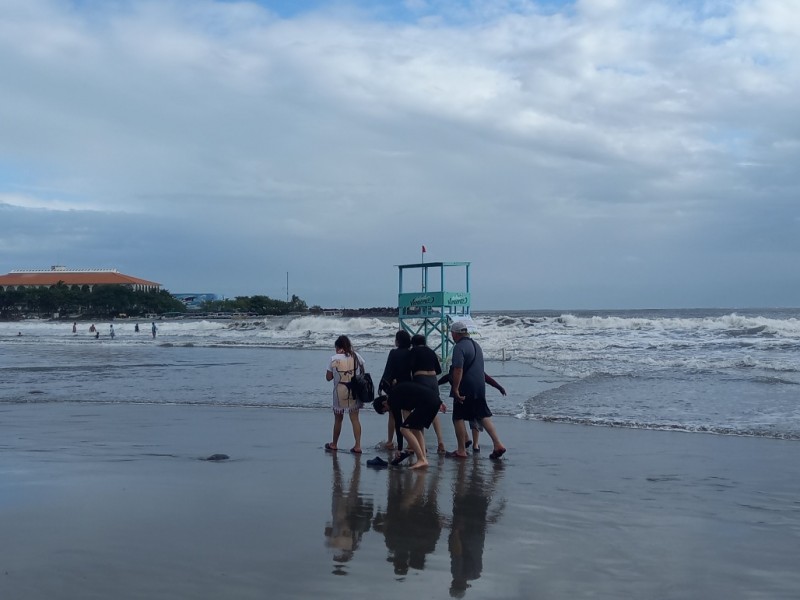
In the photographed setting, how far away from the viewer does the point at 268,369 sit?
2491cm

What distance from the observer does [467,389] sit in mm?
9062

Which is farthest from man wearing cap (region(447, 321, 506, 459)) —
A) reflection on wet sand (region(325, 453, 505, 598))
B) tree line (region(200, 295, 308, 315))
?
tree line (region(200, 295, 308, 315))

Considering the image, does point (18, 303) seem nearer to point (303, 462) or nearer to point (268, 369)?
point (268, 369)

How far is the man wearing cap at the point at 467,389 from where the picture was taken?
8.98m

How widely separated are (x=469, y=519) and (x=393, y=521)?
0.61m

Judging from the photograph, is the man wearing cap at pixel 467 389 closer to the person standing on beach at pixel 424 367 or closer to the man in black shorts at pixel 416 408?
the person standing on beach at pixel 424 367

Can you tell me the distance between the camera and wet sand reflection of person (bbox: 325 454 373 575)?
17.3 feet

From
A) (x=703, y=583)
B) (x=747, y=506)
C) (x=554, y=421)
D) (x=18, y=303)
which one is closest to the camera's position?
(x=703, y=583)

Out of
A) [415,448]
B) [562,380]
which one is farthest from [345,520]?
[562,380]

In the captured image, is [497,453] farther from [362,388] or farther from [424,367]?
[362,388]

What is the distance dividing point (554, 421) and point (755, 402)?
436 centimetres

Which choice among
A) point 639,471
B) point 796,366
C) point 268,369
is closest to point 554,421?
point 639,471

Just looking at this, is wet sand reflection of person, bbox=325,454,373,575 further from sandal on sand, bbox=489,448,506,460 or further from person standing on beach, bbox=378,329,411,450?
sandal on sand, bbox=489,448,506,460

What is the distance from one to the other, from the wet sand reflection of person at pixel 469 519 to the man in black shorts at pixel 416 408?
1.71ft
